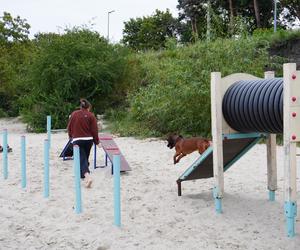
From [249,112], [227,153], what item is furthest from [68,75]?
[249,112]

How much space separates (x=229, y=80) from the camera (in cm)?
651

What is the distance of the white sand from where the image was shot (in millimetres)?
5262

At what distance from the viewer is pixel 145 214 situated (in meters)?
6.39

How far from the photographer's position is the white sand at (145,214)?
526 cm

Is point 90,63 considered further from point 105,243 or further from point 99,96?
point 105,243

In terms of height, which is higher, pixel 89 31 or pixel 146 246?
pixel 89 31

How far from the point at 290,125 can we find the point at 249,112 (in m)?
0.80

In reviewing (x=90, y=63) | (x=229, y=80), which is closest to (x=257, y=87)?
(x=229, y=80)

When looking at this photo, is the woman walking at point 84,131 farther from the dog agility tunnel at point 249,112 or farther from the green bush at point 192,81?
the green bush at point 192,81

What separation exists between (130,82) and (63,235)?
1608 centimetres

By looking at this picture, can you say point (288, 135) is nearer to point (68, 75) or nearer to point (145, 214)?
point (145, 214)

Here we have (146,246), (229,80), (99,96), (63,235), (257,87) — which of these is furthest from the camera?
(99,96)

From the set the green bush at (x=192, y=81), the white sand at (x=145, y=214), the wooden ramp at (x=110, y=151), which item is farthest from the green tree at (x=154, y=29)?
the white sand at (x=145, y=214)

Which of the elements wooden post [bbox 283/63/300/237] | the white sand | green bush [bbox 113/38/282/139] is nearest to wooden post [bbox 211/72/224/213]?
the white sand
